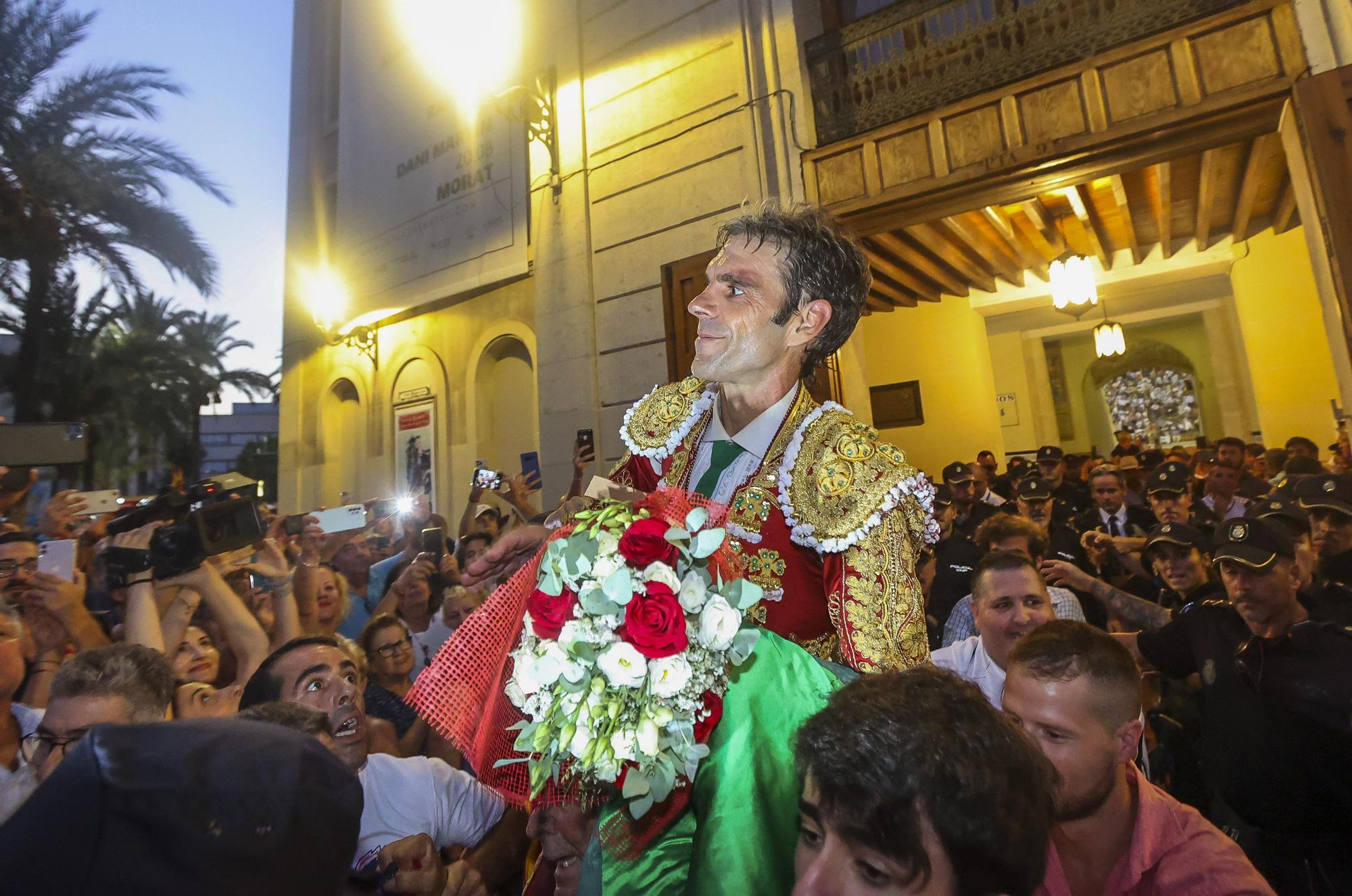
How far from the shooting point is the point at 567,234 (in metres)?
7.70

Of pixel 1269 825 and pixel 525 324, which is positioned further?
pixel 525 324

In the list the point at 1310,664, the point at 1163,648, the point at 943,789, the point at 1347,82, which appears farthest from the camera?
the point at 1347,82

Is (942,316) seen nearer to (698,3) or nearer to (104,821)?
(698,3)

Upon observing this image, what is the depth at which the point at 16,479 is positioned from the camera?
15.4 ft

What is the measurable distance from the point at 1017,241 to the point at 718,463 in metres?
8.35

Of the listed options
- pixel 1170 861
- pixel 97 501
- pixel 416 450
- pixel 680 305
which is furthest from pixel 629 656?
pixel 416 450

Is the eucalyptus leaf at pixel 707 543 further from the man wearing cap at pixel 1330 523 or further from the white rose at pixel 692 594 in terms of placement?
the man wearing cap at pixel 1330 523

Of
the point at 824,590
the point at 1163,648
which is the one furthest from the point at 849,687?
the point at 1163,648

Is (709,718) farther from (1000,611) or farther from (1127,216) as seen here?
(1127,216)

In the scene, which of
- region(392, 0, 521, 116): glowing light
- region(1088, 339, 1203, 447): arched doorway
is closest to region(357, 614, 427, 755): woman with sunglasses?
region(392, 0, 521, 116): glowing light

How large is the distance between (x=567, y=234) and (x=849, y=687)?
7.14 m

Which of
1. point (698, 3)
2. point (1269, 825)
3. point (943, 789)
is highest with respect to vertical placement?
point (698, 3)

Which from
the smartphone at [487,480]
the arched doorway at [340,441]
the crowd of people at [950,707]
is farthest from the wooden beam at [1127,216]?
the arched doorway at [340,441]

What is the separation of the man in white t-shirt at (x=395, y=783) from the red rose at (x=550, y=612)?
1.53m
